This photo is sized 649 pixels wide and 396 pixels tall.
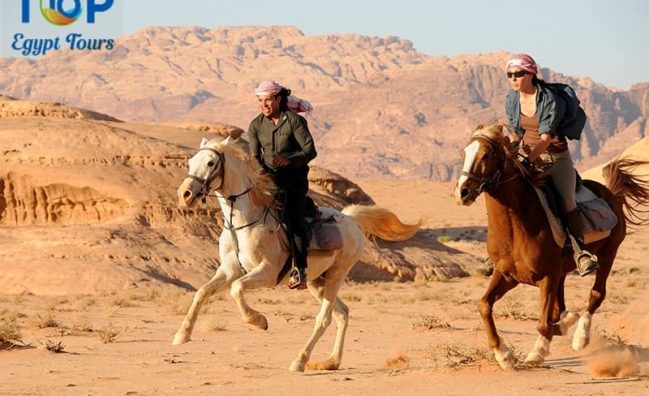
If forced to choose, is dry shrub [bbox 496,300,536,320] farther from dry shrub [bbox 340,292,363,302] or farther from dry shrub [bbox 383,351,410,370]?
dry shrub [bbox 383,351,410,370]

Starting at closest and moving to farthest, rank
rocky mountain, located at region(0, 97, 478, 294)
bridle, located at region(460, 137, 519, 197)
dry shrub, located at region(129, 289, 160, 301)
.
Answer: bridle, located at region(460, 137, 519, 197) < dry shrub, located at region(129, 289, 160, 301) < rocky mountain, located at region(0, 97, 478, 294)

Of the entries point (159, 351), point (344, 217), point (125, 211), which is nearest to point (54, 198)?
point (125, 211)

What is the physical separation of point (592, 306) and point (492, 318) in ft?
7.24

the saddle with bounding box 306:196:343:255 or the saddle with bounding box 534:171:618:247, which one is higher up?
the saddle with bounding box 534:171:618:247

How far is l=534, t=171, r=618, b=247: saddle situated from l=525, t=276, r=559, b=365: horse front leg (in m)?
0.44

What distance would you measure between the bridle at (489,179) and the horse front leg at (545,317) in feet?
3.25

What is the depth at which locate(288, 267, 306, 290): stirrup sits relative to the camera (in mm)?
12227

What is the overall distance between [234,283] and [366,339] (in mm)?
6132

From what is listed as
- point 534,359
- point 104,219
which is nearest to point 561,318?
point 534,359

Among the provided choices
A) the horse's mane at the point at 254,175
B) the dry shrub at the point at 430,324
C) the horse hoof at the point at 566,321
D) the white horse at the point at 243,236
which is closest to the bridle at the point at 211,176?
the white horse at the point at 243,236

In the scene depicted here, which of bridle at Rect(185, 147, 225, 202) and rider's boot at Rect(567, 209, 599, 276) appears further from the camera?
bridle at Rect(185, 147, 225, 202)

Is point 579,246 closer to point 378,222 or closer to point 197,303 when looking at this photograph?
point 197,303

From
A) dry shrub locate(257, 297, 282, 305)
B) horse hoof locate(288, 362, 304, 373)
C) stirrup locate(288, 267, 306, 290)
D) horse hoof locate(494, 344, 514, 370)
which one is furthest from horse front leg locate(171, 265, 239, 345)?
dry shrub locate(257, 297, 282, 305)

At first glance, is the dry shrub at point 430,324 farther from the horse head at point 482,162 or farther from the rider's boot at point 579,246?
the horse head at point 482,162
